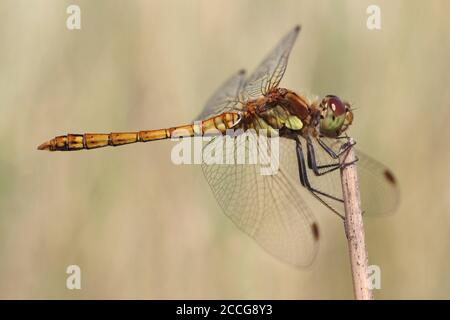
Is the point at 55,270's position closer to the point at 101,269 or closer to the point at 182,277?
the point at 101,269

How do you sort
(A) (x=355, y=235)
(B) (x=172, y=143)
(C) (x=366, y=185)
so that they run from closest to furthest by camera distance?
(A) (x=355, y=235) → (C) (x=366, y=185) → (B) (x=172, y=143)

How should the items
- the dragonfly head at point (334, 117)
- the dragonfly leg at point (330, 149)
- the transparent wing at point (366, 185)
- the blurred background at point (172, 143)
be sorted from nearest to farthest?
the dragonfly leg at point (330, 149) < the dragonfly head at point (334, 117) < the transparent wing at point (366, 185) < the blurred background at point (172, 143)

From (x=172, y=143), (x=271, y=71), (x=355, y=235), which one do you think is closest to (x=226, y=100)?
(x=271, y=71)

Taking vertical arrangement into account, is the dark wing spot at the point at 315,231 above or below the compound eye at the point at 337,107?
below

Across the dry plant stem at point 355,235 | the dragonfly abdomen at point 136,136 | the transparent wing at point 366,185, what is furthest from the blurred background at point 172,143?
the dry plant stem at point 355,235

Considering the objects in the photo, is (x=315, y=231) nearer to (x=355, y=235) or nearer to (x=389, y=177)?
(x=389, y=177)

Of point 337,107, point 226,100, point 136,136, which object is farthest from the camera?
point 136,136

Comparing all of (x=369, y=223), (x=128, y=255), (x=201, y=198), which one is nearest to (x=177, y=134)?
(x=201, y=198)

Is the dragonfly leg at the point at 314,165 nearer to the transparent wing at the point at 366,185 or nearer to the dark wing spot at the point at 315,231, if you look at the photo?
the transparent wing at the point at 366,185
